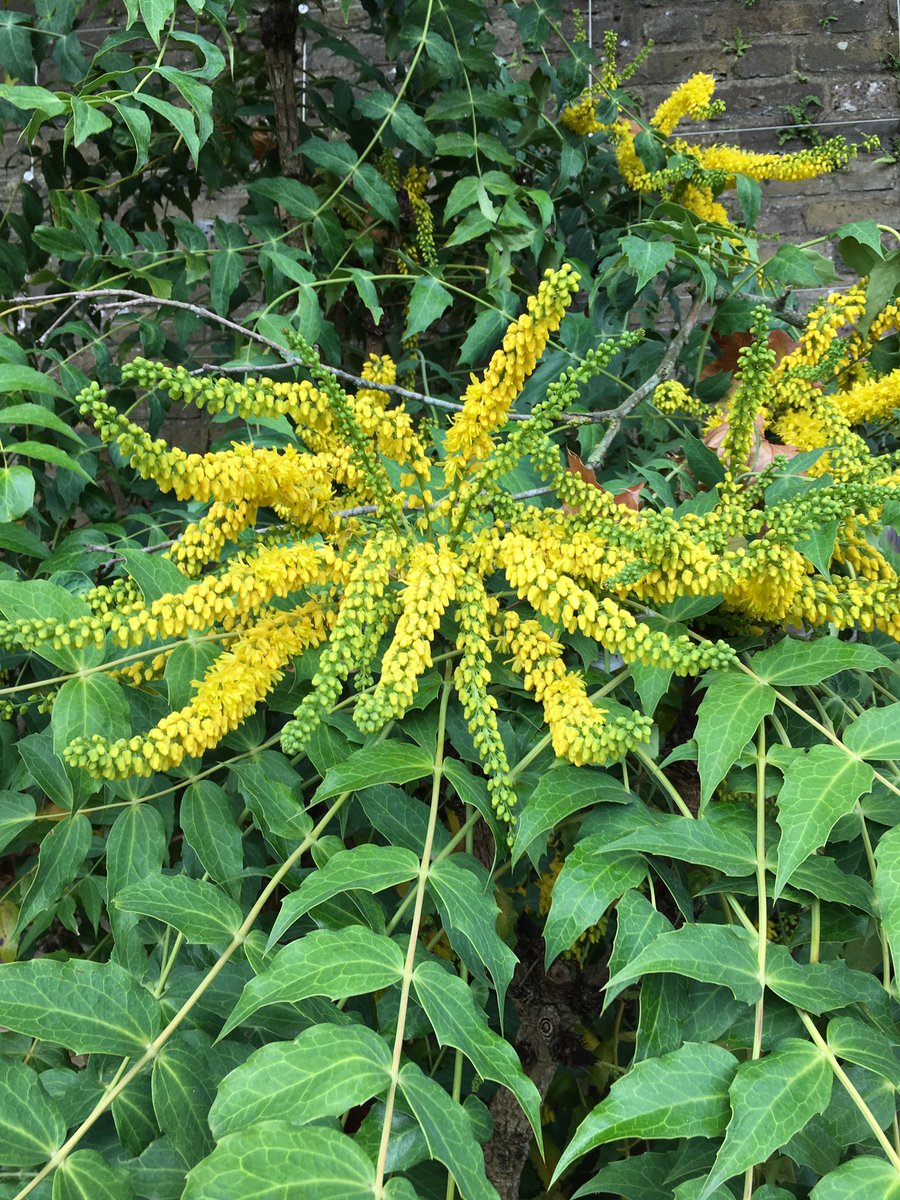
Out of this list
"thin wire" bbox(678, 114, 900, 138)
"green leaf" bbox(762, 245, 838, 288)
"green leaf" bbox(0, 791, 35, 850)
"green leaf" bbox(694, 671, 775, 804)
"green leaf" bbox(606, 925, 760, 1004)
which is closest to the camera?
"green leaf" bbox(606, 925, 760, 1004)

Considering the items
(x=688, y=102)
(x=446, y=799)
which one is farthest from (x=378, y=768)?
(x=688, y=102)

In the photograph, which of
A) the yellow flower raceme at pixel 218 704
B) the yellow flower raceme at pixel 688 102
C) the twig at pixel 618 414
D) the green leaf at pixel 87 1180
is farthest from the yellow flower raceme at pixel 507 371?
the yellow flower raceme at pixel 688 102

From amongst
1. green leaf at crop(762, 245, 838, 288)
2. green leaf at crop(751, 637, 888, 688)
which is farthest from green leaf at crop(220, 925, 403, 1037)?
green leaf at crop(762, 245, 838, 288)

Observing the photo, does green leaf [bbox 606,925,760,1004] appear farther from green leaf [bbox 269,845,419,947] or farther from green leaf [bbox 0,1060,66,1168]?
green leaf [bbox 0,1060,66,1168]

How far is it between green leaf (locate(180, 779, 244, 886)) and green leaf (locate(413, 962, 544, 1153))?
201 millimetres

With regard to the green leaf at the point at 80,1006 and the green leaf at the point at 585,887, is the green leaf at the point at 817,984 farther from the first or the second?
the green leaf at the point at 80,1006

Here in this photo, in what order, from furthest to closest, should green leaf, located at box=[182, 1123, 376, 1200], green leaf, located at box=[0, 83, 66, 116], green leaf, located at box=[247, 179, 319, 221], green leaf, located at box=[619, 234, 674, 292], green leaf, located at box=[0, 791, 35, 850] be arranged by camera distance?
green leaf, located at box=[247, 179, 319, 221]
green leaf, located at box=[619, 234, 674, 292]
green leaf, located at box=[0, 83, 66, 116]
green leaf, located at box=[0, 791, 35, 850]
green leaf, located at box=[182, 1123, 376, 1200]

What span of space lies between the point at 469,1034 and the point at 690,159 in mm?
1357

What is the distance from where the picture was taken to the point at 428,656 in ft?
2.20

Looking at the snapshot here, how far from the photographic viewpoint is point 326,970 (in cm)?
57

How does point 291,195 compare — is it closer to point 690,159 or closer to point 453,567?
point 690,159

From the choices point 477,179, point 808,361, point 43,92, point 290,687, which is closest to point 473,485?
point 290,687

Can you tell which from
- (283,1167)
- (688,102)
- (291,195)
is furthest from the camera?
(688,102)

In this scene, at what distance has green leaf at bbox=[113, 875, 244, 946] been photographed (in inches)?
25.3
